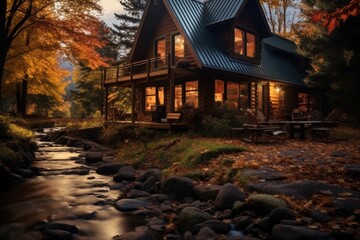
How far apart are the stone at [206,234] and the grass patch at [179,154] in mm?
3292

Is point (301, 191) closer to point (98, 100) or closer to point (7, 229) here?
point (7, 229)

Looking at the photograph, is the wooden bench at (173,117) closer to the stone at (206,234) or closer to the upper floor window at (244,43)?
the upper floor window at (244,43)

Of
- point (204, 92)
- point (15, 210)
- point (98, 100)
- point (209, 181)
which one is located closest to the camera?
point (15, 210)

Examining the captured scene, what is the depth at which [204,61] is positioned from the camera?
52.5ft

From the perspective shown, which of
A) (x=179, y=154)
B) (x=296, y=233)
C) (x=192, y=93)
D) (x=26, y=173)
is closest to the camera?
(x=296, y=233)

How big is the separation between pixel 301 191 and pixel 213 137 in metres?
8.14

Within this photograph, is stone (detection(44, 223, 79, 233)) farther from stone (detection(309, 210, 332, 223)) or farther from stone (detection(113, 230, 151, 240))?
stone (detection(309, 210, 332, 223))

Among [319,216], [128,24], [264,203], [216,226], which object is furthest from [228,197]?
[128,24]

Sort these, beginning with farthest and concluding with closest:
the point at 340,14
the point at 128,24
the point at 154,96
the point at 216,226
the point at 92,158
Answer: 1. the point at 128,24
2. the point at 154,96
3. the point at 92,158
4. the point at 216,226
5. the point at 340,14

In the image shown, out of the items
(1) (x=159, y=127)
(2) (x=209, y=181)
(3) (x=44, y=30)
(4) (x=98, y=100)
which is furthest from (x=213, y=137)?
(4) (x=98, y=100)

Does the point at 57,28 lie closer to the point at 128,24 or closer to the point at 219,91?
the point at 219,91

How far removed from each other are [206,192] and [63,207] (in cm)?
354

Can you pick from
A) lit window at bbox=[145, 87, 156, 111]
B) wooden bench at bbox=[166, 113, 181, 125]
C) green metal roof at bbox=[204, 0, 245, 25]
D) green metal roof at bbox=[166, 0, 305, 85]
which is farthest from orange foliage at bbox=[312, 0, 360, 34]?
lit window at bbox=[145, 87, 156, 111]

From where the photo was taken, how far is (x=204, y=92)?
17.6 m
